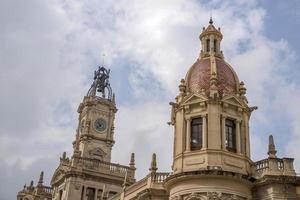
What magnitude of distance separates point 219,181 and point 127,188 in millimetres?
11267

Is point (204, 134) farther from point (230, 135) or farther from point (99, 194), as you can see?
point (99, 194)

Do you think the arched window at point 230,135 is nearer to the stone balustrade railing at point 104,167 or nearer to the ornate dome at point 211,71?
the ornate dome at point 211,71

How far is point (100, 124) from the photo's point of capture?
189 ft

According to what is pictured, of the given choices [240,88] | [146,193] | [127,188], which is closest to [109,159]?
[127,188]

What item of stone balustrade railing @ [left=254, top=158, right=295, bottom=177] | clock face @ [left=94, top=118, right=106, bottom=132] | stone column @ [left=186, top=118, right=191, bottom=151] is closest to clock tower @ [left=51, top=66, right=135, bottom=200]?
clock face @ [left=94, top=118, right=106, bottom=132]

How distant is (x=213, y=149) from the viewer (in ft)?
107

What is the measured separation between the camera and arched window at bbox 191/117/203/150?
111ft

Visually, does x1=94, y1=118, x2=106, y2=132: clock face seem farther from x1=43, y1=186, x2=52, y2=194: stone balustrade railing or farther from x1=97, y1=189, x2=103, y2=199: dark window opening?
x1=43, y1=186, x2=52, y2=194: stone balustrade railing

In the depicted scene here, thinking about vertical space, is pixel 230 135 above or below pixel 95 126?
below

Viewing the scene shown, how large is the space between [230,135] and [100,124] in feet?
85.6

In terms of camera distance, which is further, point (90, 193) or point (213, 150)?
point (90, 193)

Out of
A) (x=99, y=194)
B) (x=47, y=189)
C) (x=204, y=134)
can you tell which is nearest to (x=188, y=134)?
(x=204, y=134)

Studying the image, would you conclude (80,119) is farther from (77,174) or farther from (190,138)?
(190,138)

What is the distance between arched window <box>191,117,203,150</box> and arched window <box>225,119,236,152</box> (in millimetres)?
1793
